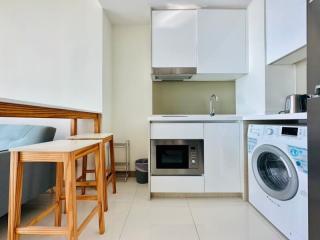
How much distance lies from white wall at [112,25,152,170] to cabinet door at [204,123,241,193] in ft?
3.54

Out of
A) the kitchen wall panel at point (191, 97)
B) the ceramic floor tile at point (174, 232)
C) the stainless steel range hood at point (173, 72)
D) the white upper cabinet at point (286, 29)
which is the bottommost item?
the ceramic floor tile at point (174, 232)

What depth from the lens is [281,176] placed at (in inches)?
63.8

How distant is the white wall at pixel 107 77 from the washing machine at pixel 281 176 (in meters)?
1.77

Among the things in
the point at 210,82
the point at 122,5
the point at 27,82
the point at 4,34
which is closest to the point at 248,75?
the point at 210,82

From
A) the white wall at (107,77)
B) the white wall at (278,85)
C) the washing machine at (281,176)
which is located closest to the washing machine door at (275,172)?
the washing machine at (281,176)

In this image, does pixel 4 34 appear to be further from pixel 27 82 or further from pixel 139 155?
pixel 139 155

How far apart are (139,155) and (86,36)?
1765mm

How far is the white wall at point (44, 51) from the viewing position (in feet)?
8.89

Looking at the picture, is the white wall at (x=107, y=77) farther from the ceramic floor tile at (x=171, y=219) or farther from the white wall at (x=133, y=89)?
the ceramic floor tile at (x=171, y=219)

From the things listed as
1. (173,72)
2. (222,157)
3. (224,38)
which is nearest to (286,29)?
(224,38)

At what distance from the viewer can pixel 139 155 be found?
3.02m

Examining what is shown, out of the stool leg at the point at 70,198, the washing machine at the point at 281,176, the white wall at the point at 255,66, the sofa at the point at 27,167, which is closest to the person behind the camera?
the stool leg at the point at 70,198

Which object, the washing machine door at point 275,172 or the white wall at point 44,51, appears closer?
the washing machine door at point 275,172

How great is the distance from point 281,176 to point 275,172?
0.10 m
